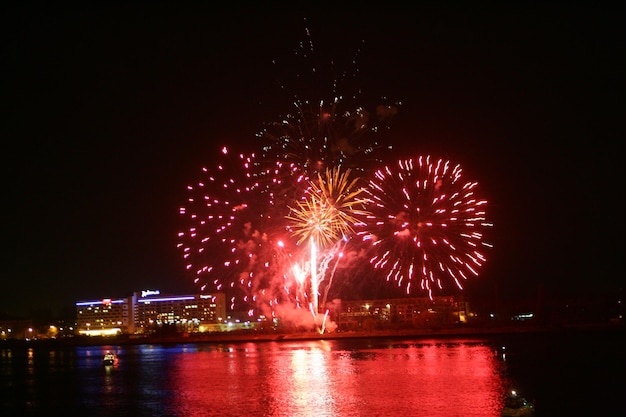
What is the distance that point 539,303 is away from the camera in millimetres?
77375

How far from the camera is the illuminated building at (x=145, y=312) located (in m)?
112

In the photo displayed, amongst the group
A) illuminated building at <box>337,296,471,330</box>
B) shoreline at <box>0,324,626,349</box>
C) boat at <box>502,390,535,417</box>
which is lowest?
shoreline at <box>0,324,626,349</box>

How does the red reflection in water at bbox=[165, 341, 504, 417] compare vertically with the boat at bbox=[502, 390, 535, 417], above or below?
below

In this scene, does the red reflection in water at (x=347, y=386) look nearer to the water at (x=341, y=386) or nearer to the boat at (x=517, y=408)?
the water at (x=341, y=386)

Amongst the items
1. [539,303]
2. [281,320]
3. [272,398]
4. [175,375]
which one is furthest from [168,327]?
[272,398]

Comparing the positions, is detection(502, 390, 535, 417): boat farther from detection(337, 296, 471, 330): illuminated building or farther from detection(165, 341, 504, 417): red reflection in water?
detection(337, 296, 471, 330): illuminated building

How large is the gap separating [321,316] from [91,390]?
134 feet

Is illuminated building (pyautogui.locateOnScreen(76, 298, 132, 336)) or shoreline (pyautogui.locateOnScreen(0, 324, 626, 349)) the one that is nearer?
shoreline (pyautogui.locateOnScreen(0, 324, 626, 349))

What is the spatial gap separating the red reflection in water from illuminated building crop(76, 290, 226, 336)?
3097 inches

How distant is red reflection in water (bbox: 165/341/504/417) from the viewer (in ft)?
59.8

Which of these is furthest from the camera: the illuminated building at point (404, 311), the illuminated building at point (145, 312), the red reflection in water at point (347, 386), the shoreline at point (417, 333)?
the illuminated building at point (145, 312)

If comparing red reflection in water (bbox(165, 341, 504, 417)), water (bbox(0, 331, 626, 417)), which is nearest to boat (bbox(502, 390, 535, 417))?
red reflection in water (bbox(165, 341, 504, 417))

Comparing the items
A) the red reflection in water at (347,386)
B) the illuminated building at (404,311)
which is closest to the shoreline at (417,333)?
the illuminated building at (404,311)

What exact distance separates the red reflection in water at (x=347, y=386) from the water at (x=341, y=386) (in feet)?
0.12
